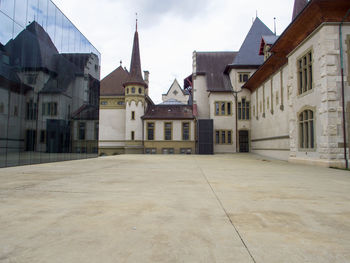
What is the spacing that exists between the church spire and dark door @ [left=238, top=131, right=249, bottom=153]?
1531cm

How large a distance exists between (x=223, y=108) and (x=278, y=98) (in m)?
11.9

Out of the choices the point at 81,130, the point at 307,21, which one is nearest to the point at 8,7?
the point at 81,130

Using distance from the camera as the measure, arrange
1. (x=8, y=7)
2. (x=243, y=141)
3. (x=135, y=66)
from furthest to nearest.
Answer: (x=135, y=66)
(x=243, y=141)
(x=8, y=7)

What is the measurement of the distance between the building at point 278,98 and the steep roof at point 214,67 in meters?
0.14

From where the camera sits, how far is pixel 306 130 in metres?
14.1

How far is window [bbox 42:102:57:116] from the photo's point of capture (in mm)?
13708

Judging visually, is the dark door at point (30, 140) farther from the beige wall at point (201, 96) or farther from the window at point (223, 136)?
the beige wall at point (201, 96)

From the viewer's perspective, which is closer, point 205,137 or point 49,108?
point 49,108

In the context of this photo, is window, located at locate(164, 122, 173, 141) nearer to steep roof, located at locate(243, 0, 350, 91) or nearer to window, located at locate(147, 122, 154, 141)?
window, located at locate(147, 122, 154, 141)

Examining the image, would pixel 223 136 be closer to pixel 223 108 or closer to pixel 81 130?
pixel 223 108

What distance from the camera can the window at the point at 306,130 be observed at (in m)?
13.4

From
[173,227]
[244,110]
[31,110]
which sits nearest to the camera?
[173,227]

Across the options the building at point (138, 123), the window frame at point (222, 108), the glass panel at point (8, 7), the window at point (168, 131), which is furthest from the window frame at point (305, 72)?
the window at point (168, 131)

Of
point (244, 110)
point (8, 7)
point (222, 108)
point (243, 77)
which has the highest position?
point (243, 77)
